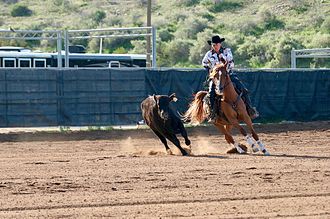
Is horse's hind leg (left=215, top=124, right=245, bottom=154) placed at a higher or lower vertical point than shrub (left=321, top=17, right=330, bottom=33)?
lower

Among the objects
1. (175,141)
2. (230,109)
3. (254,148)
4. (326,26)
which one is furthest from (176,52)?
(254,148)

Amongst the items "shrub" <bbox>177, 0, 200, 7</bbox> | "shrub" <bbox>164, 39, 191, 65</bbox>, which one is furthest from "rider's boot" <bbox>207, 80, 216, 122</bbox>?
"shrub" <bbox>177, 0, 200, 7</bbox>

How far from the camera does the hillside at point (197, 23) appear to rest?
54469mm

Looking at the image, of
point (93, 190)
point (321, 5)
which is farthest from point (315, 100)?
point (321, 5)

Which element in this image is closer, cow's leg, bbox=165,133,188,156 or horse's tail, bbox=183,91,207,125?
cow's leg, bbox=165,133,188,156

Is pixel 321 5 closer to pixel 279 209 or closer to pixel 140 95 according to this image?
pixel 140 95

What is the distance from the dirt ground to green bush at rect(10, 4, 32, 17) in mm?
52994

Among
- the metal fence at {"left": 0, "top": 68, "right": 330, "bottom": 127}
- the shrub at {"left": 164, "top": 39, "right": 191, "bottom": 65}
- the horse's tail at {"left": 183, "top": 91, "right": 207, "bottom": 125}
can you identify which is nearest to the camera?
the horse's tail at {"left": 183, "top": 91, "right": 207, "bottom": 125}

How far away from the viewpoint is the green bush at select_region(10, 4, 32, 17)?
74688 mm

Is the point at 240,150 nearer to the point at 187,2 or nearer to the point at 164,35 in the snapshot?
the point at 164,35

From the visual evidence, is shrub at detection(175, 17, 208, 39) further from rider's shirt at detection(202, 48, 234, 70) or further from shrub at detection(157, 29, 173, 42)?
rider's shirt at detection(202, 48, 234, 70)

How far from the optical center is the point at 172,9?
7444 centimetres

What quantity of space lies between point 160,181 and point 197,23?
50.4m

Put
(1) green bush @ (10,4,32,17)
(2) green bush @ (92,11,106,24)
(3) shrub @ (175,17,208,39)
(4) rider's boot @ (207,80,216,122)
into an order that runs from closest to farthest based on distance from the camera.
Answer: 1. (4) rider's boot @ (207,80,216,122)
2. (3) shrub @ (175,17,208,39)
3. (2) green bush @ (92,11,106,24)
4. (1) green bush @ (10,4,32,17)
